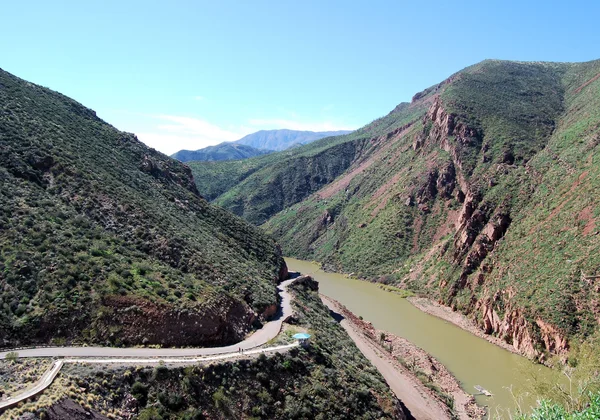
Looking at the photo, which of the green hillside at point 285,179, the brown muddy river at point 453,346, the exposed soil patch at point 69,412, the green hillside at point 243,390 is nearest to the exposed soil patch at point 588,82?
the green hillside at point 285,179

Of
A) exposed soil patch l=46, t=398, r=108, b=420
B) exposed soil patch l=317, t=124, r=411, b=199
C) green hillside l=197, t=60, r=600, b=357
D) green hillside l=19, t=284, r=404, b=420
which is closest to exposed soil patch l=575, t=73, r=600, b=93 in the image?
green hillside l=197, t=60, r=600, b=357

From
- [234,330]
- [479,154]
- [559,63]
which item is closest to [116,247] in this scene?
[234,330]

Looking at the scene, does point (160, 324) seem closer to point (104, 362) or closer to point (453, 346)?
point (104, 362)

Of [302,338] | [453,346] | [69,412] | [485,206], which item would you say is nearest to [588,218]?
[485,206]

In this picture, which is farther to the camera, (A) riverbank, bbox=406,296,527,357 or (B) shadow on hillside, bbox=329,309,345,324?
(B) shadow on hillside, bbox=329,309,345,324

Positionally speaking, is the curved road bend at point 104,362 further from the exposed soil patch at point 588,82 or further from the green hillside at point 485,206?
the exposed soil patch at point 588,82

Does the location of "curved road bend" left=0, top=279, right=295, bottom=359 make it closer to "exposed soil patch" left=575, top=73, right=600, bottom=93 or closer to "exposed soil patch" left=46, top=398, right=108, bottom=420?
"exposed soil patch" left=46, top=398, right=108, bottom=420
